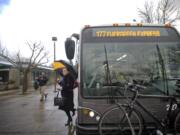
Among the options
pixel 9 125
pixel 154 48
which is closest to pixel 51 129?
pixel 9 125

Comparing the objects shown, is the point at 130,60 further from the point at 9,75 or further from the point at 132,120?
the point at 9,75

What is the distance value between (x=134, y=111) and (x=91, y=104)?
0.91 metres

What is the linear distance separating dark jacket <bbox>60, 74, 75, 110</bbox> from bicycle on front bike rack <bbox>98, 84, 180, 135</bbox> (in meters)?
4.70

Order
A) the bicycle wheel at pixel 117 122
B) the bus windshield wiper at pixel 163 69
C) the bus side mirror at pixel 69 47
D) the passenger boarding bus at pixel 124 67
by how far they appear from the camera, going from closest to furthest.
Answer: the bicycle wheel at pixel 117 122 < the passenger boarding bus at pixel 124 67 < the bus windshield wiper at pixel 163 69 < the bus side mirror at pixel 69 47

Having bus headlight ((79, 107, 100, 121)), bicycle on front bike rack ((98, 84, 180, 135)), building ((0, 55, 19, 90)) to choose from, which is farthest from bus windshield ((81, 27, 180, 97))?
building ((0, 55, 19, 90))

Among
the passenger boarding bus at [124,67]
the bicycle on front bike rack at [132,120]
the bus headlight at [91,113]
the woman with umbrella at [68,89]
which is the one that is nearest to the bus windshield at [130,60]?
the passenger boarding bus at [124,67]

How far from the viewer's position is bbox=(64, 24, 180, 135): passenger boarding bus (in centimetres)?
770

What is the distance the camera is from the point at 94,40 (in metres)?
8.14

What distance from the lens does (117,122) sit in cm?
738

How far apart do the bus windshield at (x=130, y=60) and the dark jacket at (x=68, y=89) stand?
3953 mm

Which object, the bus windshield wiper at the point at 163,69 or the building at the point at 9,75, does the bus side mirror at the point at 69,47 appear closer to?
the bus windshield wiper at the point at 163,69

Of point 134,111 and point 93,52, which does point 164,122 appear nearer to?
point 134,111

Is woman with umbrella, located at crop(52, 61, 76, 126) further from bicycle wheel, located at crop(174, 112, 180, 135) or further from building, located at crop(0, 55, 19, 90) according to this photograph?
building, located at crop(0, 55, 19, 90)

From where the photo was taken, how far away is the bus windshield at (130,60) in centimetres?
784
